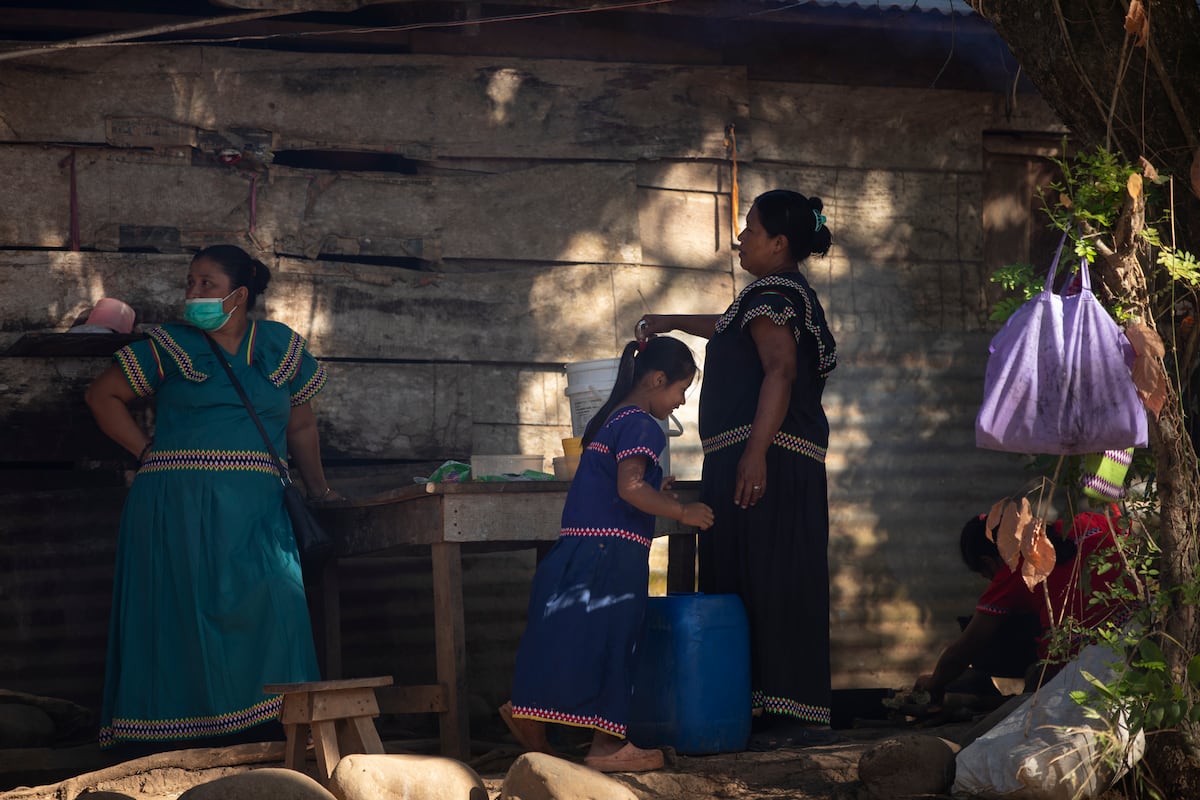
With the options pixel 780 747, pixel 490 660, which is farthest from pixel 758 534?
pixel 490 660

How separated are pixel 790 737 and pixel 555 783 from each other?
1.16 meters

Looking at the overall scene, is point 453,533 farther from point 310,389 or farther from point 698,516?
point 310,389

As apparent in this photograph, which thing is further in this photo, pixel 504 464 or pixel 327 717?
pixel 504 464

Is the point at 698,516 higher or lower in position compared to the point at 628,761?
higher

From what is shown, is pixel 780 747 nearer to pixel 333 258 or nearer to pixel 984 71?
pixel 333 258

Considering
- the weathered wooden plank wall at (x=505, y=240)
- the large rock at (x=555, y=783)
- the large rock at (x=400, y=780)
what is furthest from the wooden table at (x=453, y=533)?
the weathered wooden plank wall at (x=505, y=240)

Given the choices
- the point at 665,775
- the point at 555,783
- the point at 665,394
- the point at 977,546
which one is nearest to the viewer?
the point at 555,783

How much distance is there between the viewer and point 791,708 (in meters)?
4.84

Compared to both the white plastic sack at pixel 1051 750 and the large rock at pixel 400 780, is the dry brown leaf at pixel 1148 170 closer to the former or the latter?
the white plastic sack at pixel 1051 750

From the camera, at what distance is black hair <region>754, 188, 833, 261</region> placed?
5066 millimetres

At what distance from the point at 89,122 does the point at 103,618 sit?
2.17 m

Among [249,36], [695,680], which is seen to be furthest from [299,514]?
[249,36]

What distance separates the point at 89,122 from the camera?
6.16m

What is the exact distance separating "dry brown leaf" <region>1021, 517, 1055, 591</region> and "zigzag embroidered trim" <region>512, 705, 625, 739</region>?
4.83 feet
